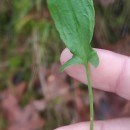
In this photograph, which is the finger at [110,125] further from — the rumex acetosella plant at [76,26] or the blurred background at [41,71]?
the blurred background at [41,71]

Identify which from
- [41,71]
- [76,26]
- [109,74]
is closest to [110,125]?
[109,74]

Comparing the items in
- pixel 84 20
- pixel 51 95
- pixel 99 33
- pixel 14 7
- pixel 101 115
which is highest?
pixel 84 20

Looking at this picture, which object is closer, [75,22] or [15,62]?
[75,22]

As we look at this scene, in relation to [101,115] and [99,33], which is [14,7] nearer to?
[99,33]

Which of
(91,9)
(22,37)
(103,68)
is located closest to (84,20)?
(91,9)

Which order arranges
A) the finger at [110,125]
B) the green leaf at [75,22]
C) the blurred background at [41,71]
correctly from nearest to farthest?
1. the green leaf at [75,22]
2. the finger at [110,125]
3. the blurred background at [41,71]

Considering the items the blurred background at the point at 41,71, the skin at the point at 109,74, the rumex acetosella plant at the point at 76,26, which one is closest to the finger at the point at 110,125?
the skin at the point at 109,74

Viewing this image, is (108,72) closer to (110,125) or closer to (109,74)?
(109,74)
